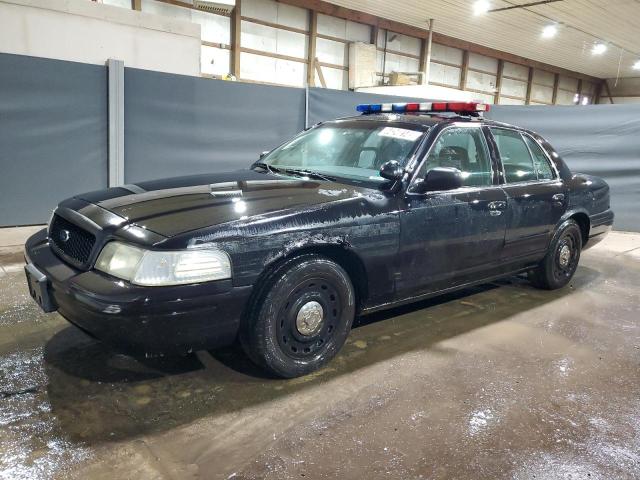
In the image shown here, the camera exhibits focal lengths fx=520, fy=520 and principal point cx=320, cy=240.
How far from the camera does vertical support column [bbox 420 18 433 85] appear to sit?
51.5ft

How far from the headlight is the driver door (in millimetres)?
1219

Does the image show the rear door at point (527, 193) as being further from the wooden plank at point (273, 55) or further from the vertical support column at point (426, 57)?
the vertical support column at point (426, 57)

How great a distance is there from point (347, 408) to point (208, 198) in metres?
1.31

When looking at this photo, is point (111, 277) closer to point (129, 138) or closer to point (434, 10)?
point (129, 138)

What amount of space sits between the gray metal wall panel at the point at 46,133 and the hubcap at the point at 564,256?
537 centimetres

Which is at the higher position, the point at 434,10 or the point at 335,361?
the point at 434,10

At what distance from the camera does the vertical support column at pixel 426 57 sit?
1571 centimetres

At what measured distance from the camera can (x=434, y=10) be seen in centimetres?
1398

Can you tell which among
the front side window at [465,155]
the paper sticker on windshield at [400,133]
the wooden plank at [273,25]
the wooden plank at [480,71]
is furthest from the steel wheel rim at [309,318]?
the wooden plank at [480,71]

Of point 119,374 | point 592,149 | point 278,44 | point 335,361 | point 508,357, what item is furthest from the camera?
point 278,44

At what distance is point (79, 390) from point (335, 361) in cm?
139

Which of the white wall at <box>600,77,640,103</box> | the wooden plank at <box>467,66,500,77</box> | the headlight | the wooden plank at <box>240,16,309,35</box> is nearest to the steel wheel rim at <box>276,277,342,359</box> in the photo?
the headlight

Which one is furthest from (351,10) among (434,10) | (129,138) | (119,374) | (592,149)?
(119,374)

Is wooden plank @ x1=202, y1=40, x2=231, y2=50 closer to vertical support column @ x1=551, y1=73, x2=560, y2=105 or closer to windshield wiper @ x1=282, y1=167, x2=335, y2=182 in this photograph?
windshield wiper @ x1=282, y1=167, x2=335, y2=182
